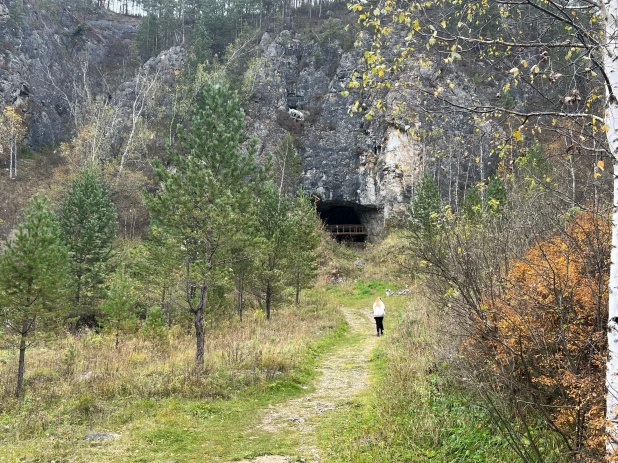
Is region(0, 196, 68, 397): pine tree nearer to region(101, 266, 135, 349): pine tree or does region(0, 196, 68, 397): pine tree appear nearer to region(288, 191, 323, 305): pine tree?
region(101, 266, 135, 349): pine tree

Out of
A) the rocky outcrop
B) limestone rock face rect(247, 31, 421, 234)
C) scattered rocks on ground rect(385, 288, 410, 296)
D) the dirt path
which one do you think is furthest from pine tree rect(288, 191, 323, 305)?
limestone rock face rect(247, 31, 421, 234)

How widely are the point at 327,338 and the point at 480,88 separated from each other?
3776 centimetres

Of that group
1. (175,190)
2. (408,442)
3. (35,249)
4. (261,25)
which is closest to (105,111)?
(261,25)

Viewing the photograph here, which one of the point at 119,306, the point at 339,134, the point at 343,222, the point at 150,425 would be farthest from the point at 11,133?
the point at 150,425

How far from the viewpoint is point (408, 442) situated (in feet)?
16.3

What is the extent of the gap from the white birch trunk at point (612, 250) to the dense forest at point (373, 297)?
2 cm

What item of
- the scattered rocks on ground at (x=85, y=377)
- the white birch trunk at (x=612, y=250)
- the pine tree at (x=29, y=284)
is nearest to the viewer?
the white birch trunk at (x=612, y=250)

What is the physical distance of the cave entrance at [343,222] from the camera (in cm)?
4209

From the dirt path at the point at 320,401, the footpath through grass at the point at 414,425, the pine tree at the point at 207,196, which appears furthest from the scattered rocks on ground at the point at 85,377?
the footpath through grass at the point at 414,425

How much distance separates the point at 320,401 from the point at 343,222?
39328mm

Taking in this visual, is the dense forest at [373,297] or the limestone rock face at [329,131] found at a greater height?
the limestone rock face at [329,131]

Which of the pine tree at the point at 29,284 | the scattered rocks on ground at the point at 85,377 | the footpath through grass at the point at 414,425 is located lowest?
the scattered rocks on ground at the point at 85,377

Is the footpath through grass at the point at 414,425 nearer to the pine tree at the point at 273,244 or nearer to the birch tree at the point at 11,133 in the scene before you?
the pine tree at the point at 273,244

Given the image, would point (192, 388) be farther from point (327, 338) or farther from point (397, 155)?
point (397, 155)
